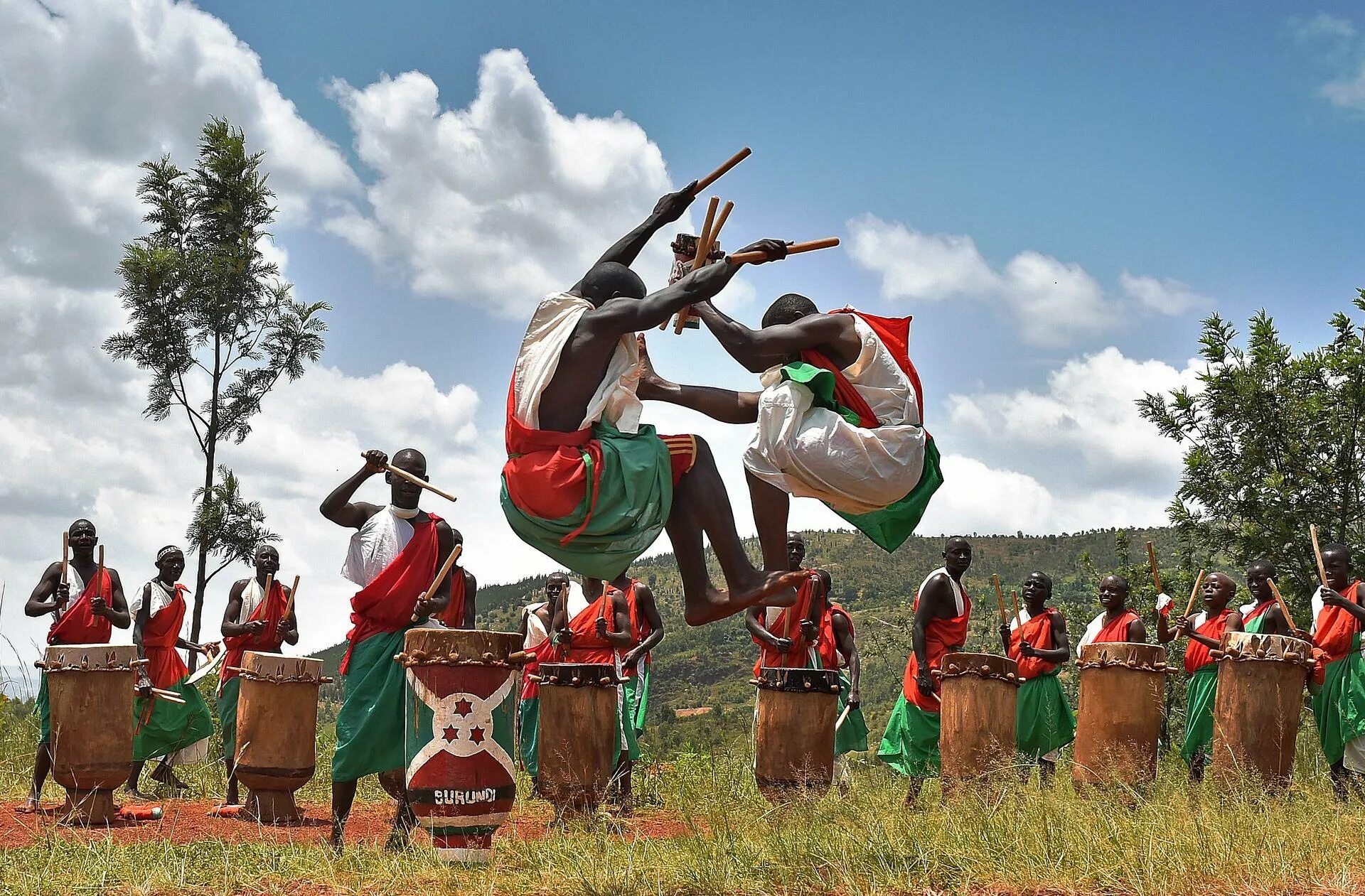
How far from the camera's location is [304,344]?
592 inches

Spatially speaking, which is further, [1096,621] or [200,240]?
[200,240]

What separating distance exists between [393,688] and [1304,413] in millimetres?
9651

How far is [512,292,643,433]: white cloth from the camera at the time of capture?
16.5 ft

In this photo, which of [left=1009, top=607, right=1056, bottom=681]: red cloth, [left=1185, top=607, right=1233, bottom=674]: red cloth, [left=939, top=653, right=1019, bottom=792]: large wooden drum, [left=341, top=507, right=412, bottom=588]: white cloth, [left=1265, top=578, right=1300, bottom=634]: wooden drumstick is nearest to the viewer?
[left=341, top=507, right=412, bottom=588]: white cloth

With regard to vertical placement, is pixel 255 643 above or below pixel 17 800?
above

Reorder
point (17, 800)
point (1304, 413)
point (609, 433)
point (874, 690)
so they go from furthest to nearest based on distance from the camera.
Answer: point (874, 690) → point (1304, 413) → point (17, 800) → point (609, 433)

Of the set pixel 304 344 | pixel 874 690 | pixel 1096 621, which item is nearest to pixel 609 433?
pixel 1096 621

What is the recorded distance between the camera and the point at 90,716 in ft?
25.3

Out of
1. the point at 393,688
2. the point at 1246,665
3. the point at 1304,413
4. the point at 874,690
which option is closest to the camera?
the point at 393,688

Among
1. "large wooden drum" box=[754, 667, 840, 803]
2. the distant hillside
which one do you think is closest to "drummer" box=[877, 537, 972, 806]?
"large wooden drum" box=[754, 667, 840, 803]

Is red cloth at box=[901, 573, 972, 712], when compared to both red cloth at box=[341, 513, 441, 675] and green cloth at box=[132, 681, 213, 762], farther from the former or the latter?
green cloth at box=[132, 681, 213, 762]

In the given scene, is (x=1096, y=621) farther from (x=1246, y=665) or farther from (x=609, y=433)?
(x=609, y=433)

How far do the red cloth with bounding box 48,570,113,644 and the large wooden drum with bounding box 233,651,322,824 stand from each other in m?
2.05

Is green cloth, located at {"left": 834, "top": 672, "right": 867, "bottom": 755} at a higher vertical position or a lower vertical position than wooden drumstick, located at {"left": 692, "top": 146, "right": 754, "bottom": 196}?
Result: lower
